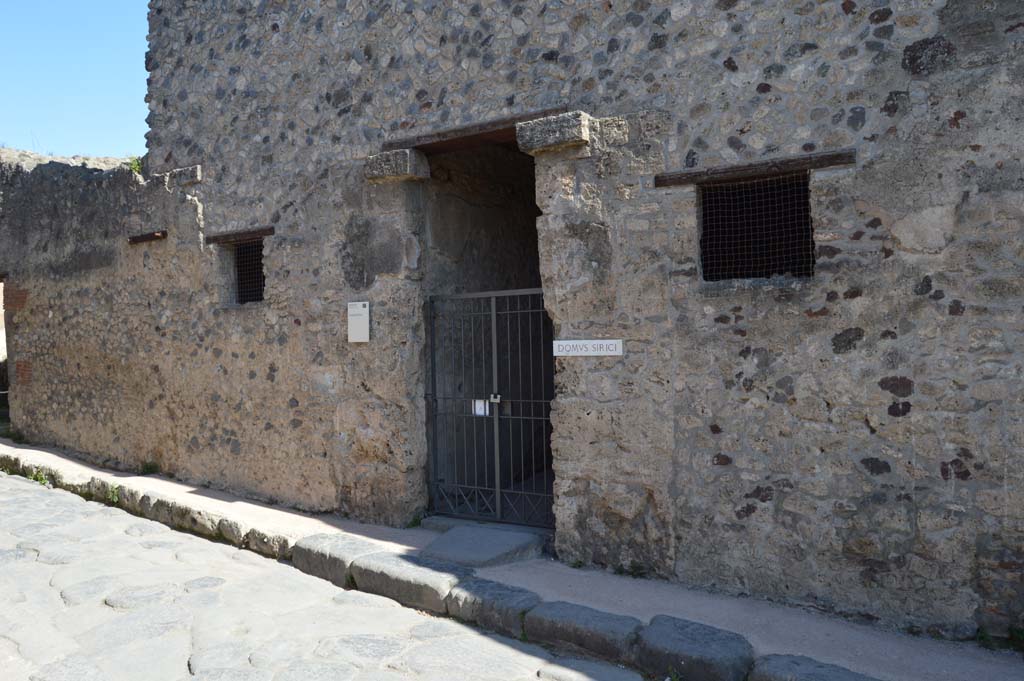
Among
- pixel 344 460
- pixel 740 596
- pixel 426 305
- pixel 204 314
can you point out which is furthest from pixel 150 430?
pixel 740 596

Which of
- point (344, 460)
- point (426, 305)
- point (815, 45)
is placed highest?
point (815, 45)

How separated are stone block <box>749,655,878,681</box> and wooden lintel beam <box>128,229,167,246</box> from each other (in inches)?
258

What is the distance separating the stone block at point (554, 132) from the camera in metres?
4.93

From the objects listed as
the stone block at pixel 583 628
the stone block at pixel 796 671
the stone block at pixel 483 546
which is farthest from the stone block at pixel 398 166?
the stone block at pixel 796 671

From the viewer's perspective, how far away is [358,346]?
6.14m

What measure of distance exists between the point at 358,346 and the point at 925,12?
4319 mm

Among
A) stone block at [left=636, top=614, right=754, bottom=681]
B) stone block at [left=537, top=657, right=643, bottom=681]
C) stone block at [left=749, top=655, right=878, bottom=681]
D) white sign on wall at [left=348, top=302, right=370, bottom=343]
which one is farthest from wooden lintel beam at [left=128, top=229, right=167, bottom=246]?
stone block at [left=749, top=655, right=878, bottom=681]

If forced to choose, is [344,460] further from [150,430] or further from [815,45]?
[815,45]

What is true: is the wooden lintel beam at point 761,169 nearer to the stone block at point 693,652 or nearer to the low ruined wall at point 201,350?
the low ruined wall at point 201,350

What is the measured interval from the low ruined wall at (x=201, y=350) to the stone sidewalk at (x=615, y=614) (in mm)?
701

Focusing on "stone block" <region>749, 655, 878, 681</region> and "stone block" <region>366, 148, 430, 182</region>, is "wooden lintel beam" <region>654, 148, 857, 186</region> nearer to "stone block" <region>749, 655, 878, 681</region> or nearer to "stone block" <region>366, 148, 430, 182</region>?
"stone block" <region>366, 148, 430, 182</region>

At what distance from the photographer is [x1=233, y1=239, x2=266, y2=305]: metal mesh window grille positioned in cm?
716

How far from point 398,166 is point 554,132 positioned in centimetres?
138

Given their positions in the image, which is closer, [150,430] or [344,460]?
[344,460]
